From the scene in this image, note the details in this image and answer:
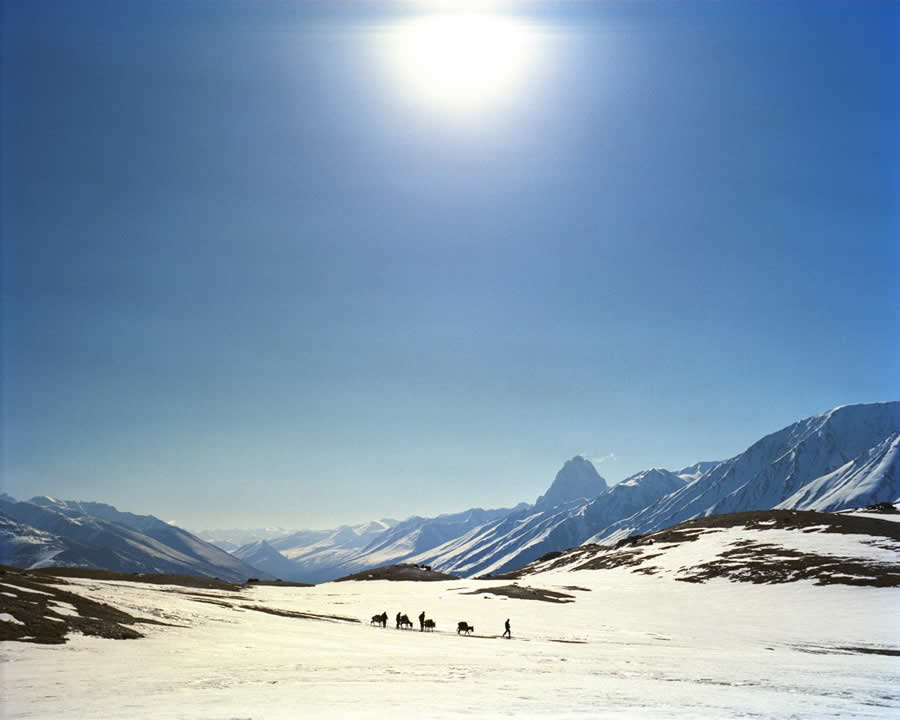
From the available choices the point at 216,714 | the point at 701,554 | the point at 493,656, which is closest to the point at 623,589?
the point at 701,554

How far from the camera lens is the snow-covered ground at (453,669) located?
17.0 metres

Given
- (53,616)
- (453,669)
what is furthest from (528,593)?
(53,616)

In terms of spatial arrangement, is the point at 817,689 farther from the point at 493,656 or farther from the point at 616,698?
the point at 493,656

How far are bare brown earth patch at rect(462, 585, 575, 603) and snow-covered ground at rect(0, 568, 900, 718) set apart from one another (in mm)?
23078

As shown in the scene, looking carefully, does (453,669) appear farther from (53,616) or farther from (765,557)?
(765,557)

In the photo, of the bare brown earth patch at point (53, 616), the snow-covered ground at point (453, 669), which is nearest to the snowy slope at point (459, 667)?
the snow-covered ground at point (453, 669)

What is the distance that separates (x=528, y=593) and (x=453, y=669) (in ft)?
198

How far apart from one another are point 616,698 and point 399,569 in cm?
12831

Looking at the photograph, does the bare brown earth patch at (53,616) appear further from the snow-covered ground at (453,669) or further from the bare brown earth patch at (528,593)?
the bare brown earth patch at (528,593)

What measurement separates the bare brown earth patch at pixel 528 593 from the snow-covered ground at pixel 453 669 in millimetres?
23078

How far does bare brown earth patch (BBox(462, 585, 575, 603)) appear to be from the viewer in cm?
7675

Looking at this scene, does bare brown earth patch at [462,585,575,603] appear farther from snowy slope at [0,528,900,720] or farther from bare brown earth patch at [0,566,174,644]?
bare brown earth patch at [0,566,174,644]

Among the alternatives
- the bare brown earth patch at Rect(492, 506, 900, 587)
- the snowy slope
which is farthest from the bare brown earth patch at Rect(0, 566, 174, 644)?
the bare brown earth patch at Rect(492, 506, 900, 587)

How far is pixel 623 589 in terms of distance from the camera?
87000 mm
